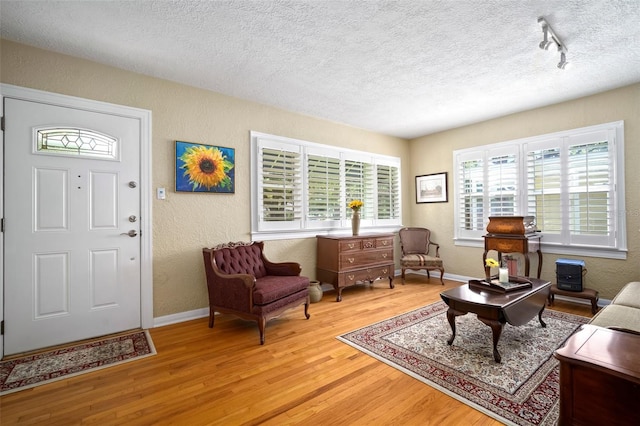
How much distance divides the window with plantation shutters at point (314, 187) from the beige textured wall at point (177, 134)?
0.17m

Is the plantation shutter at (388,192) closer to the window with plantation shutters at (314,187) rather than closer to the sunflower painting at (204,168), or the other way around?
the window with plantation shutters at (314,187)

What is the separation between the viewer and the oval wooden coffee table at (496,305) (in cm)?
247

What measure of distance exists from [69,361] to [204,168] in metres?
2.33

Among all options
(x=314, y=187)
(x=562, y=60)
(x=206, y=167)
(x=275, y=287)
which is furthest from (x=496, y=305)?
(x=206, y=167)

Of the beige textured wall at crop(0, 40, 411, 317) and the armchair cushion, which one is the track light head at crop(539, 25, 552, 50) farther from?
the armchair cushion

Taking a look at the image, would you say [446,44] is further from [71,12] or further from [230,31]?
[71,12]

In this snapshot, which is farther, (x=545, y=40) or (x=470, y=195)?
(x=470, y=195)

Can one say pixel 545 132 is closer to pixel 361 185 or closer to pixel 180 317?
pixel 361 185

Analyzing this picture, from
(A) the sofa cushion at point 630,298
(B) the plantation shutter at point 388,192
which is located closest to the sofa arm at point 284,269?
(B) the plantation shutter at point 388,192

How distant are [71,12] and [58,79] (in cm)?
88

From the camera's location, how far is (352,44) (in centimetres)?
281

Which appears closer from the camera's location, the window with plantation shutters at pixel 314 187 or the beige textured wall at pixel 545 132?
the beige textured wall at pixel 545 132

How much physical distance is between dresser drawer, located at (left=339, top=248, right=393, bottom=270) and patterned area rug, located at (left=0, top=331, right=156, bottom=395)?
2664mm

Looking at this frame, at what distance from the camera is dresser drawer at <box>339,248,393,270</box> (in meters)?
4.48
